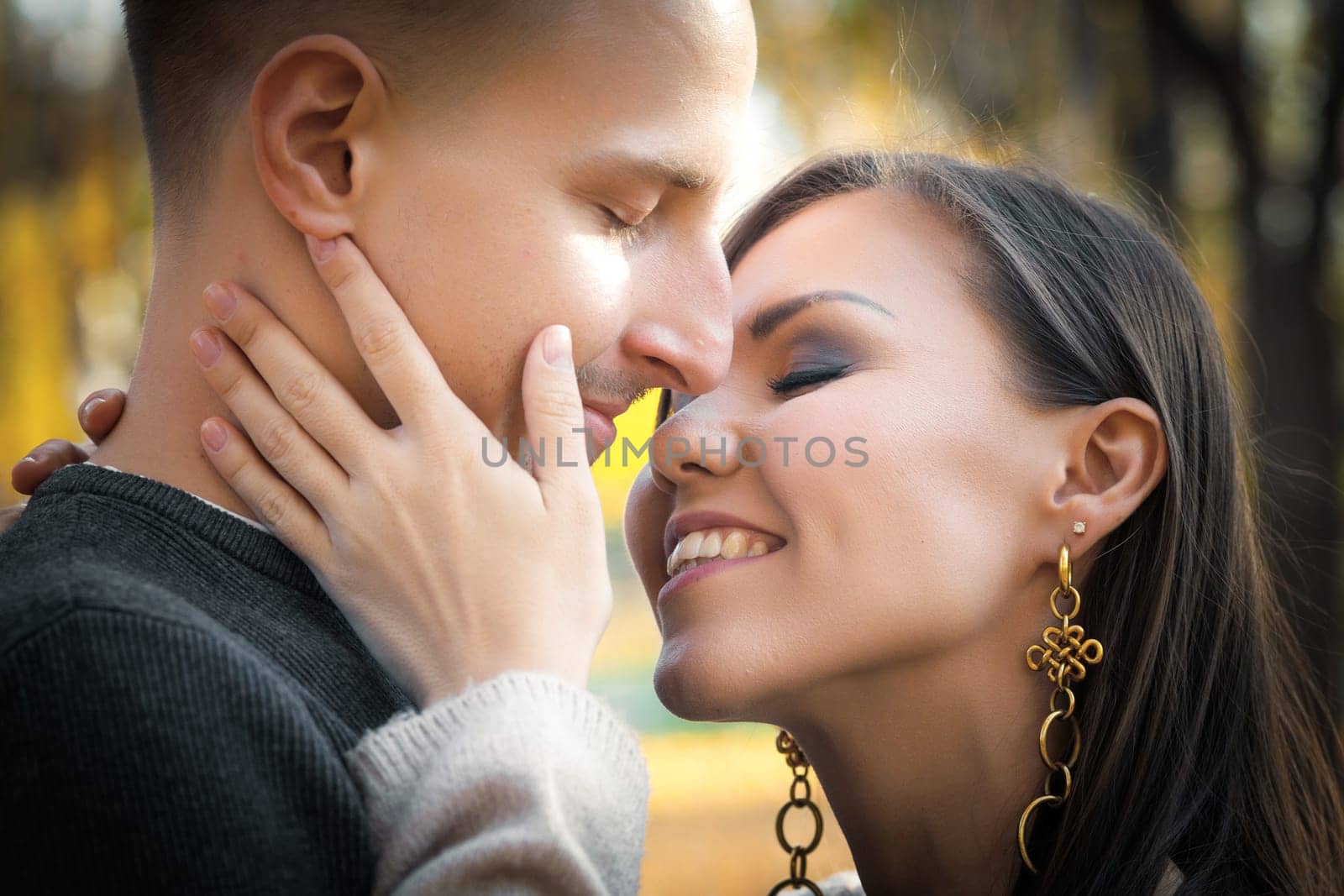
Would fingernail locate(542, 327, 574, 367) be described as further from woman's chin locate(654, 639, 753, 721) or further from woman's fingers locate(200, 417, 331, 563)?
woman's chin locate(654, 639, 753, 721)

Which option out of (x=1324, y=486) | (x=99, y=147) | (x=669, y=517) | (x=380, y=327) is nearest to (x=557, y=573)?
(x=380, y=327)

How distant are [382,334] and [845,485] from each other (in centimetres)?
93

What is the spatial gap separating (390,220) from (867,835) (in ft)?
5.26

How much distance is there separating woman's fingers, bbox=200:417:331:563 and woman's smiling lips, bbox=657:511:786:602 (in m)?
0.80

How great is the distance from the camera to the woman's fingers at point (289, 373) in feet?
5.55

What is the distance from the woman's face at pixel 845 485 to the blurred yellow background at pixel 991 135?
155cm

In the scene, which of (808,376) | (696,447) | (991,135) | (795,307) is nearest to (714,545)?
(696,447)

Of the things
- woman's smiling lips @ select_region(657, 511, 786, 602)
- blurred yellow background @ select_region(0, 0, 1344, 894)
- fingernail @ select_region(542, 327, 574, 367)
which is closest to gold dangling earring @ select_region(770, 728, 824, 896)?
woman's smiling lips @ select_region(657, 511, 786, 602)

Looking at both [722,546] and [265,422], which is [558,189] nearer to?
[265,422]

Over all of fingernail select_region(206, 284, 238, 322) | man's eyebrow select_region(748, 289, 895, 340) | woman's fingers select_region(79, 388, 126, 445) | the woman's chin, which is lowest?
the woman's chin

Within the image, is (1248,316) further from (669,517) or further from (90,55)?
(90,55)

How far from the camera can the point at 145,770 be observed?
129cm

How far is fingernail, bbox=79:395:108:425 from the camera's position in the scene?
1885 mm

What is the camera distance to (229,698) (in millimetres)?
1362
